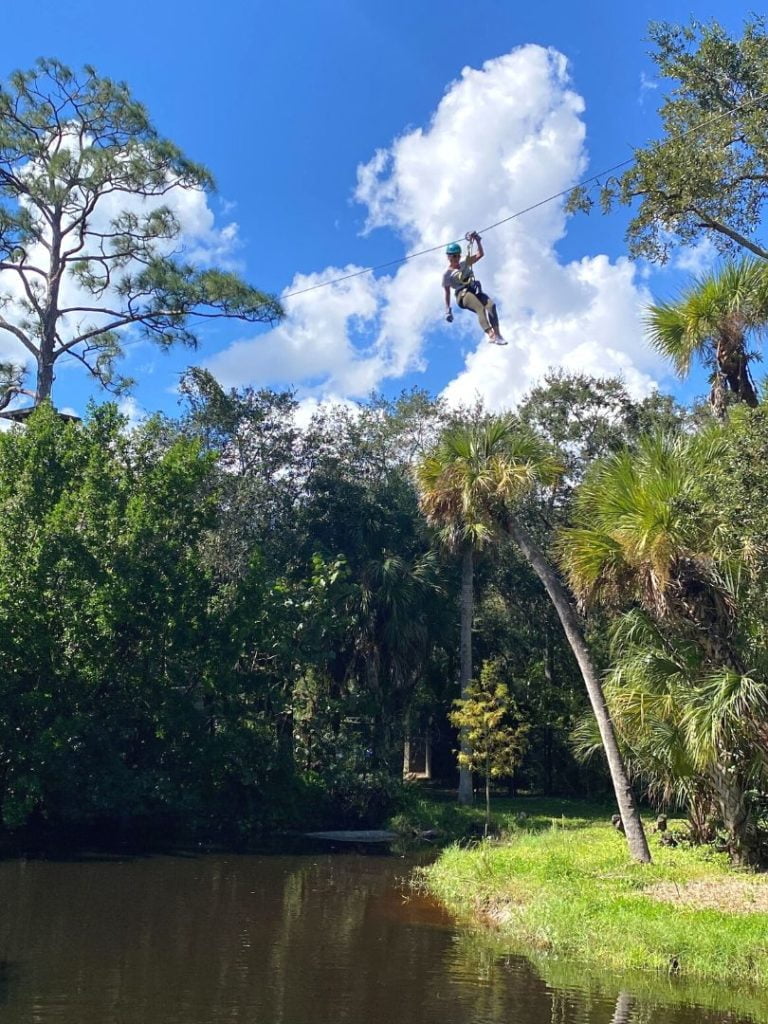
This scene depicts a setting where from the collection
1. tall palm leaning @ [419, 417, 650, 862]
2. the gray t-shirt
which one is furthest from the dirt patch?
the gray t-shirt

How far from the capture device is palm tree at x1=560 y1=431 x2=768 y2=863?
12.1 m

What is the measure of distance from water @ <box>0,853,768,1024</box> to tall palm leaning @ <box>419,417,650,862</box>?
3718mm

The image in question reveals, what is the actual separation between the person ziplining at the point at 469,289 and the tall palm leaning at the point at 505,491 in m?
3.01

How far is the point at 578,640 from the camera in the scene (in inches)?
595

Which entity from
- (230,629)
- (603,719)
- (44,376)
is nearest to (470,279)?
(603,719)

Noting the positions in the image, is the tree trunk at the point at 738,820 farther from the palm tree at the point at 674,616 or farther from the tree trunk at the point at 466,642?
the tree trunk at the point at 466,642

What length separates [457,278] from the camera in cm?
1229

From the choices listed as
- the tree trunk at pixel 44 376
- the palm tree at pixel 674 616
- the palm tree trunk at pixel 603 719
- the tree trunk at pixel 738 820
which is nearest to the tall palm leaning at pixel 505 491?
the palm tree trunk at pixel 603 719

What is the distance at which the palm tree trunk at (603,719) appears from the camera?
1437 centimetres

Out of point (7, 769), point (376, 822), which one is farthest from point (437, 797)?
point (7, 769)

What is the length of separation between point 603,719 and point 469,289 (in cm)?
734

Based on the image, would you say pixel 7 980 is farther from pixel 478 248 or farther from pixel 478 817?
pixel 478 817

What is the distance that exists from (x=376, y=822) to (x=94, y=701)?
26.4 feet

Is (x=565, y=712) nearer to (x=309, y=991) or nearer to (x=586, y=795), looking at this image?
(x=586, y=795)
